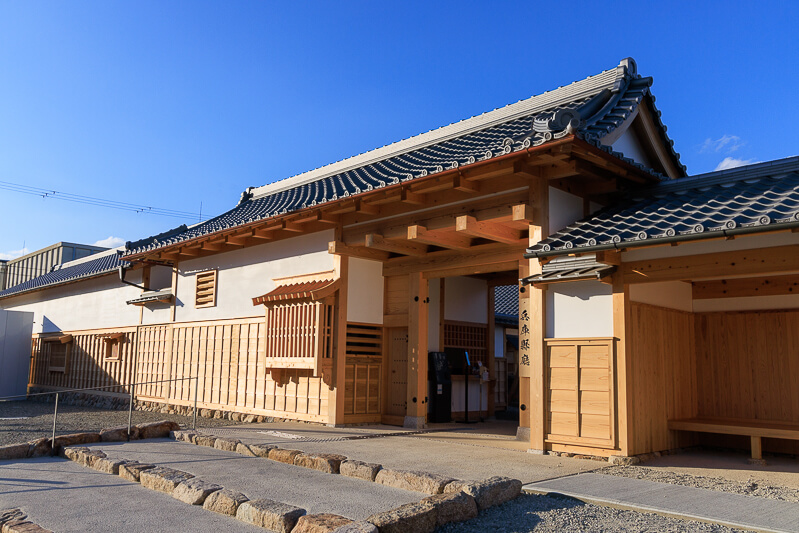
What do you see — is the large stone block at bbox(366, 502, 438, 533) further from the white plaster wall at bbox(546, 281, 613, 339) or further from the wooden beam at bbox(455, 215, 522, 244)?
the wooden beam at bbox(455, 215, 522, 244)

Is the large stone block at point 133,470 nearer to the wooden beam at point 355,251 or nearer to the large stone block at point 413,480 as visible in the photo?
the large stone block at point 413,480

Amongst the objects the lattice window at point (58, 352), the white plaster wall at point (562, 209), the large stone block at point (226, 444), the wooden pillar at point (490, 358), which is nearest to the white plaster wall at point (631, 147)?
the white plaster wall at point (562, 209)

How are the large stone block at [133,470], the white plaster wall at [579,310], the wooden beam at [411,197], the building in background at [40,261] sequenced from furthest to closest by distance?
the building in background at [40,261]
the wooden beam at [411,197]
the white plaster wall at [579,310]
the large stone block at [133,470]

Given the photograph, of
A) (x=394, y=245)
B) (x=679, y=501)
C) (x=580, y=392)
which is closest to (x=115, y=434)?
(x=394, y=245)

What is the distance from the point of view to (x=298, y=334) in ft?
37.0

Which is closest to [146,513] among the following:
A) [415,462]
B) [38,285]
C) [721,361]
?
[415,462]

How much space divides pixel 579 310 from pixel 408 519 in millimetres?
4349

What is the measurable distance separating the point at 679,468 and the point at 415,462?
3.02 m

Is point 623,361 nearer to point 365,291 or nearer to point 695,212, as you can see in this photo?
point 695,212

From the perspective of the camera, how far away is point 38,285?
74.4ft

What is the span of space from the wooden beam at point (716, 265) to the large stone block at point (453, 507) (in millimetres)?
3768

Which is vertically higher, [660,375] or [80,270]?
[80,270]

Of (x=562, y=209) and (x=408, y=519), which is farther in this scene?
(x=562, y=209)

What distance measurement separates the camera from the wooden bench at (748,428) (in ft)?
24.1
